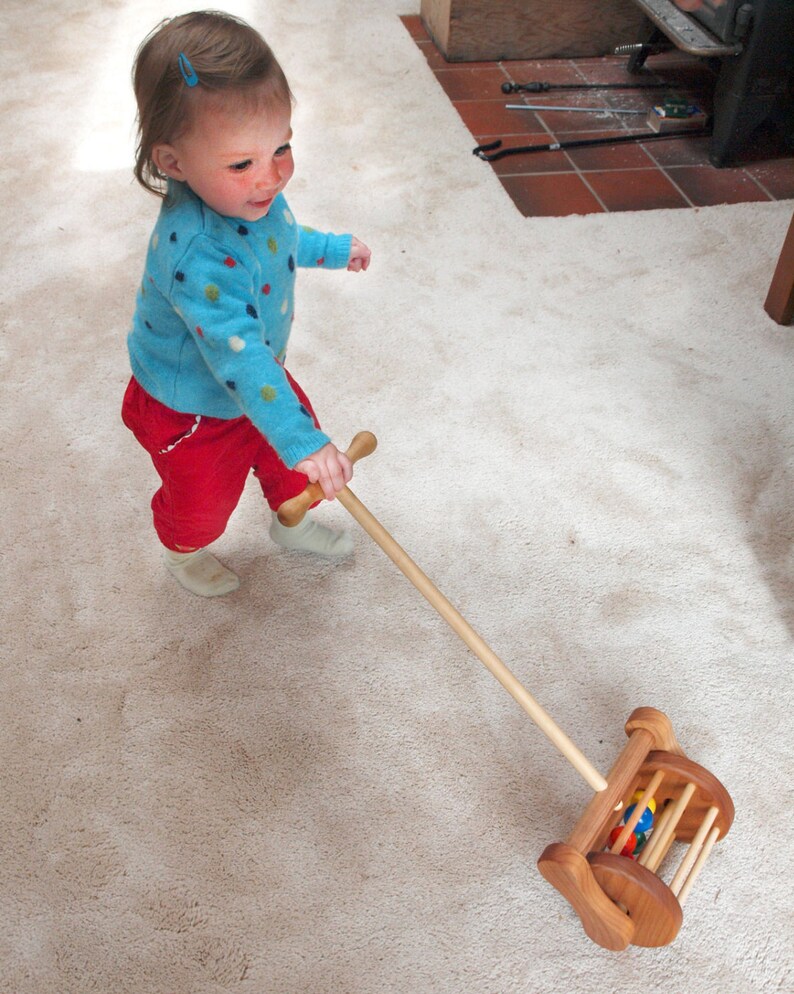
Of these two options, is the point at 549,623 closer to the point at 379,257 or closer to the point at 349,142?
the point at 379,257

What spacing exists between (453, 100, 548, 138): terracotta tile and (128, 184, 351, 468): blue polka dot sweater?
142cm

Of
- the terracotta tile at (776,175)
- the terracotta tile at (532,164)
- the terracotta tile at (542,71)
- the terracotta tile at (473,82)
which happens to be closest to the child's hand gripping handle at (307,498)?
the terracotta tile at (532,164)

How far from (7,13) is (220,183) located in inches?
92.2

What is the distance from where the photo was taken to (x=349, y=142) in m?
2.17

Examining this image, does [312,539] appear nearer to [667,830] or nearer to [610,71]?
[667,830]

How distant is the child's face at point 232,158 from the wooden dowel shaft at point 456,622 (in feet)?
0.95

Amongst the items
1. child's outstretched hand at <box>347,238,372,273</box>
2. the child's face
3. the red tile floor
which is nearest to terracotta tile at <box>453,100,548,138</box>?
the red tile floor

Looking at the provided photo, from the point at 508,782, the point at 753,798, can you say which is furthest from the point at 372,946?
the point at 753,798

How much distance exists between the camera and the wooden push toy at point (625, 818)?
2.88 feet

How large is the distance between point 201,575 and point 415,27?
6.73 ft

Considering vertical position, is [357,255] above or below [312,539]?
above

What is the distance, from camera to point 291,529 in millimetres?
1271

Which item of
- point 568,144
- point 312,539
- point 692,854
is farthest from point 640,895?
point 568,144

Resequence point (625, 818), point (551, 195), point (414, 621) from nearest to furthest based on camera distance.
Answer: point (625, 818)
point (414, 621)
point (551, 195)
